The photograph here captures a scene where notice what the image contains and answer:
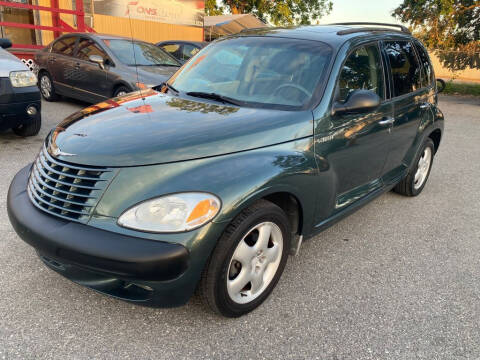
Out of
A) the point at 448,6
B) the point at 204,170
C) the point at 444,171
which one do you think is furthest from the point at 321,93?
the point at 448,6

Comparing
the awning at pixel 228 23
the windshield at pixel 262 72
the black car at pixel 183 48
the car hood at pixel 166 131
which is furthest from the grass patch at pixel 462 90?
the car hood at pixel 166 131

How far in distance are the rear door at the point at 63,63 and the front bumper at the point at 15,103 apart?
292cm

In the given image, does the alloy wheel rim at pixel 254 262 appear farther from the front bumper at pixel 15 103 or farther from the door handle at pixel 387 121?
the front bumper at pixel 15 103

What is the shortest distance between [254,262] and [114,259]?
0.87 m

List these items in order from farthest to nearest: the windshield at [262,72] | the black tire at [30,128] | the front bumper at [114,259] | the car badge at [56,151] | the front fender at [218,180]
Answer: the black tire at [30,128] < the windshield at [262,72] < the car badge at [56,151] < the front fender at [218,180] < the front bumper at [114,259]

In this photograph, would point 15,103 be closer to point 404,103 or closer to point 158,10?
point 404,103

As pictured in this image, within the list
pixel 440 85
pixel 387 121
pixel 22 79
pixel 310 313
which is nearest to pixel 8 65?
pixel 22 79

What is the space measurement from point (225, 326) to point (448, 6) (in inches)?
728

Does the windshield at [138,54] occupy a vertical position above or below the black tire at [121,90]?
above

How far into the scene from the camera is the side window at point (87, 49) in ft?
25.6

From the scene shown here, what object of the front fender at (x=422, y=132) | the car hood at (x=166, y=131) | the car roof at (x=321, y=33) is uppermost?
the car roof at (x=321, y=33)

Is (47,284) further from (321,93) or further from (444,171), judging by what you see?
(444,171)

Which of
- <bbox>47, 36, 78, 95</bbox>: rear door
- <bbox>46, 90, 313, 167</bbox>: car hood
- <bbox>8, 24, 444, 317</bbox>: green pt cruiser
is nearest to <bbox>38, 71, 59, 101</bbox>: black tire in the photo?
<bbox>47, 36, 78, 95</bbox>: rear door

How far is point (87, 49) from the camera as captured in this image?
26.2ft
